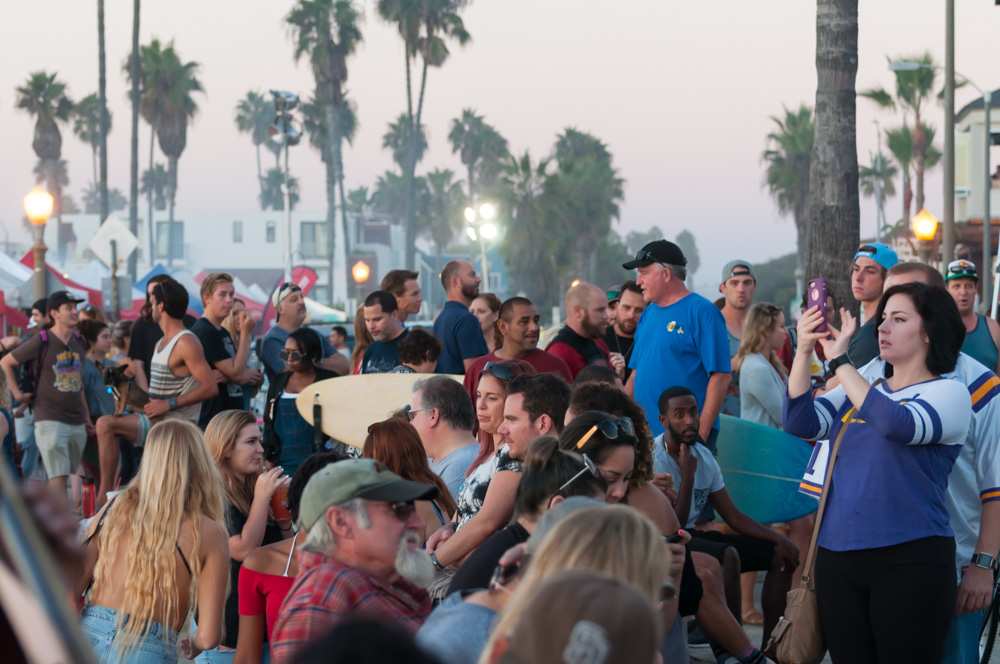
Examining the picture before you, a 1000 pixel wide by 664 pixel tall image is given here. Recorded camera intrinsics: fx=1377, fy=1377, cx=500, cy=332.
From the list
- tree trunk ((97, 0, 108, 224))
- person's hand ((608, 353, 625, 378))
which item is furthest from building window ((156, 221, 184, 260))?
person's hand ((608, 353, 625, 378))

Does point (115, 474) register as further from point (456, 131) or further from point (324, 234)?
point (324, 234)

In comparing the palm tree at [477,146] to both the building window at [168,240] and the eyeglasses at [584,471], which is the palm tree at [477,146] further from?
the eyeglasses at [584,471]

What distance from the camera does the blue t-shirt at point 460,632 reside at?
125 inches

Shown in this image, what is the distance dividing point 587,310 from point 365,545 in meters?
5.53

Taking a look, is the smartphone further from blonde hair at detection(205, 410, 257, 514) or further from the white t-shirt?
blonde hair at detection(205, 410, 257, 514)

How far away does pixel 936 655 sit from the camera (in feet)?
15.9

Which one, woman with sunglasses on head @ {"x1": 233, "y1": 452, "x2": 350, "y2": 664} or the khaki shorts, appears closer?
woman with sunglasses on head @ {"x1": 233, "y1": 452, "x2": 350, "y2": 664}

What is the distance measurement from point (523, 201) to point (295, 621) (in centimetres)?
7343

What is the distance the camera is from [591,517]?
112 inches

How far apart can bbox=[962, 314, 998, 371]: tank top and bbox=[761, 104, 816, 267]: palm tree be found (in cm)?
6961

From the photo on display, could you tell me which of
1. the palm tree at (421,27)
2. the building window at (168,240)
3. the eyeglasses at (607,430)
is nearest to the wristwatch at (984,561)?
the eyeglasses at (607,430)

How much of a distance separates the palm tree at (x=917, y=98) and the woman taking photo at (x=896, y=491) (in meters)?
54.9

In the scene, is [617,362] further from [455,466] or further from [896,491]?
[896,491]

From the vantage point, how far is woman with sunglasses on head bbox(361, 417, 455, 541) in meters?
5.86
